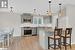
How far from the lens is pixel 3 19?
1498 cm

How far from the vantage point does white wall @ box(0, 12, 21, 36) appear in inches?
590

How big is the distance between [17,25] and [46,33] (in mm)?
8095

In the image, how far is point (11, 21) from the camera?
1516 centimetres

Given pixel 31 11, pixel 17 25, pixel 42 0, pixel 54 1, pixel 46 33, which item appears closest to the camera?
pixel 46 33

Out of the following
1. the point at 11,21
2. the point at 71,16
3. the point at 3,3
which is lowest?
the point at 11,21

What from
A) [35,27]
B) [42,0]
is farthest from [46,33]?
[35,27]

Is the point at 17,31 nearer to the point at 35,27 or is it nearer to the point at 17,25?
the point at 17,25

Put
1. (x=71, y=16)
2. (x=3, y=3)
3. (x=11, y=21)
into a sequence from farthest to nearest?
1. (x=11, y=21)
2. (x=3, y=3)
3. (x=71, y=16)

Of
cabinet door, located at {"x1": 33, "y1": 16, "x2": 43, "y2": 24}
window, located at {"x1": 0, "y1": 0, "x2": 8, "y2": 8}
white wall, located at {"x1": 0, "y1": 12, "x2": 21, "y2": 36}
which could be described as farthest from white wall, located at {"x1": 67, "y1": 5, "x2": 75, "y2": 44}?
white wall, located at {"x1": 0, "y1": 12, "x2": 21, "y2": 36}

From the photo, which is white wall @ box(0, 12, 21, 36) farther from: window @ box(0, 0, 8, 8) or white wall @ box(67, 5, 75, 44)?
white wall @ box(67, 5, 75, 44)

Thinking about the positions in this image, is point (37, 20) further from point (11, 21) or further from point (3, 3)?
point (3, 3)

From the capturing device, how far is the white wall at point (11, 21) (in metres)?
15.0

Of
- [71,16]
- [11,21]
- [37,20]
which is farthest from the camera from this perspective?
[37,20]

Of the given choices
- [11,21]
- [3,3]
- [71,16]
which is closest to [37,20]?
[11,21]
